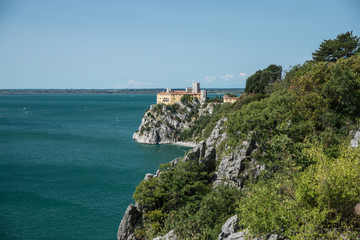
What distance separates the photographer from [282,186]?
15.7 m

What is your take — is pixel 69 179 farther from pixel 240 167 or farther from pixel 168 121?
pixel 168 121

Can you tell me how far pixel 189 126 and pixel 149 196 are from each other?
7980 centimetres

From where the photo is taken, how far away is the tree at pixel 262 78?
5903cm

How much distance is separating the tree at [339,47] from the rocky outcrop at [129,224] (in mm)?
32886

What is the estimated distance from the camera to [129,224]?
2830cm

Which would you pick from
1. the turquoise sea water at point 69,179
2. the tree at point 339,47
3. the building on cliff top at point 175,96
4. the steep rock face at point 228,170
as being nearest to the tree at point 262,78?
the tree at point 339,47

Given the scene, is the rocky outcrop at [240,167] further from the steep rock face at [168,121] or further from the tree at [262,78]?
the steep rock face at [168,121]

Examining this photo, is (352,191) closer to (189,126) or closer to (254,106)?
(254,106)

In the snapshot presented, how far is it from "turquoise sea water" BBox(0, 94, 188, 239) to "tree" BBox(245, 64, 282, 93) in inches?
1153

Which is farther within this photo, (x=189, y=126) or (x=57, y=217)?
(x=189, y=126)

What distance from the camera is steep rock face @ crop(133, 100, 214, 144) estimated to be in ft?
331

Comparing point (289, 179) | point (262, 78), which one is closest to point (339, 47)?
point (262, 78)

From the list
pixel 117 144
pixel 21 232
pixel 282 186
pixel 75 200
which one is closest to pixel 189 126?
pixel 117 144

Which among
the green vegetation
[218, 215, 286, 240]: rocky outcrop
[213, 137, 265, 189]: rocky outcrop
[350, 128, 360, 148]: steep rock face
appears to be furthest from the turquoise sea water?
[350, 128, 360, 148]: steep rock face
